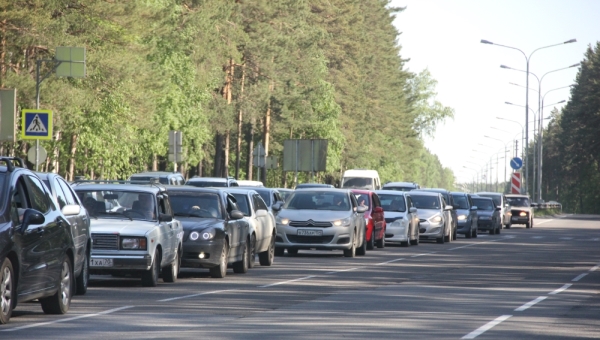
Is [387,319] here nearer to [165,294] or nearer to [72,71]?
[165,294]

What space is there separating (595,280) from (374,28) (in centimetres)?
9306

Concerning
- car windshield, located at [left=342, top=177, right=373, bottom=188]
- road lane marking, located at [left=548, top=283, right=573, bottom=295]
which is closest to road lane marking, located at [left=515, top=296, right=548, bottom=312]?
road lane marking, located at [left=548, top=283, right=573, bottom=295]

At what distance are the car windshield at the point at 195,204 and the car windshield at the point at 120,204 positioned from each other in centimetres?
235

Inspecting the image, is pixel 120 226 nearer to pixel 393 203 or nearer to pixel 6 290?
pixel 6 290

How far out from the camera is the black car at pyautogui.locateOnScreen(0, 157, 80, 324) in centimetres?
Answer: 1279

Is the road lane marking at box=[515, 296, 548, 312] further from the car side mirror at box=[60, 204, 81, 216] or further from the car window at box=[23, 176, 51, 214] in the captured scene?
the car window at box=[23, 176, 51, 214]

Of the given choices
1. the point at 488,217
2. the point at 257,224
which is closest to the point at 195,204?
the point at 257,224

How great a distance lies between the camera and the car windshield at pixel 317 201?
3100 cm

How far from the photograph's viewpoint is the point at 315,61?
291 feet

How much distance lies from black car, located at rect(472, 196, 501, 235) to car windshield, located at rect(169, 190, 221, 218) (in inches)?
1218

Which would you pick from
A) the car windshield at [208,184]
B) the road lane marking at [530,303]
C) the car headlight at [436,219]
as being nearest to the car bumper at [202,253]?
the road lane marking at [530,303]

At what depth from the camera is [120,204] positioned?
66.3ft

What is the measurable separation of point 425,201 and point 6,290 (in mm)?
30415

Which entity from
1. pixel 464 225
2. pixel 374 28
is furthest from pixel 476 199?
pixel 374 28
